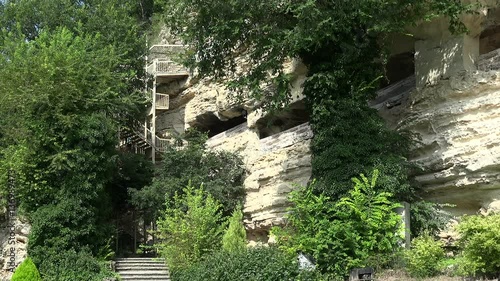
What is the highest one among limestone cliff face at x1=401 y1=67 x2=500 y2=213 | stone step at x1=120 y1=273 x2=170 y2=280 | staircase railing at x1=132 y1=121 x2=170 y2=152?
staircase railing at x1=132 y1=121 x2=170 y2=152

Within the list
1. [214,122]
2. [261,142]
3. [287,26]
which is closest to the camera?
[287,26]

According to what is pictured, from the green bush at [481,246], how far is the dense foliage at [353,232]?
1825mm

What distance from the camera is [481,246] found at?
10.5 m

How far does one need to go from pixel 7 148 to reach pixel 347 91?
35.4 feet

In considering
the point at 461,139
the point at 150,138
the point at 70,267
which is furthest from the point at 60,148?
the point at 461,139

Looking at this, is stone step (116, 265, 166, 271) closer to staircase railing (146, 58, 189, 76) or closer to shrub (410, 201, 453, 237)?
shrub (410, 201, 453, 237)

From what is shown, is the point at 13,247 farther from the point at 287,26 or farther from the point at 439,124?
the point at 439,124

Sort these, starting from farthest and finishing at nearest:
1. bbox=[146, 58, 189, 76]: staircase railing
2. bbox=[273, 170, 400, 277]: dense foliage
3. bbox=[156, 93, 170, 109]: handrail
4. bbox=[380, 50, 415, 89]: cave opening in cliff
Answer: bbox=[156, 93, 170, 109]: handrail → bbox=[146, 58, 189, 76]: staircase railing → bbox=[380, 50, 415, 89]: cave opening in cliff → bbox=[273, 170, 400, 277]: dense foliage

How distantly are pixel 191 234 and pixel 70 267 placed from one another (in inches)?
147

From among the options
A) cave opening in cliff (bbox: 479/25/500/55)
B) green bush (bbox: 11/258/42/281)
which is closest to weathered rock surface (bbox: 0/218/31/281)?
green bush (bbox: 11/258/42/281)

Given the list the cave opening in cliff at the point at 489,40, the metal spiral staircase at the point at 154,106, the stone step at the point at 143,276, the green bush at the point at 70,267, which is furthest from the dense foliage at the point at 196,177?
the cave opening in cliff at the point at 489,40

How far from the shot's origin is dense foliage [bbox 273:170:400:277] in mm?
12367

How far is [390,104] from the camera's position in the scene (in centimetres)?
1627

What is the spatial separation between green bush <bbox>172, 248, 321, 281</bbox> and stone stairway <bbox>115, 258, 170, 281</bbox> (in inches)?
163
